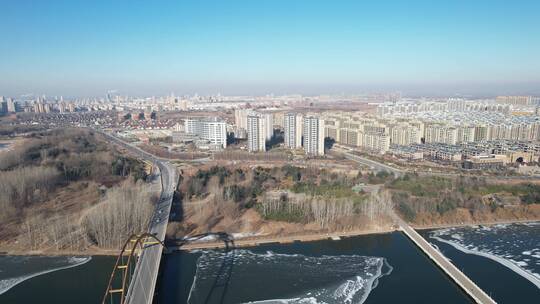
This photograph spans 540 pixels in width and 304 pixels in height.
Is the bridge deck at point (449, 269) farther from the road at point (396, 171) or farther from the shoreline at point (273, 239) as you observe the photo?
the road at point (396, 171)

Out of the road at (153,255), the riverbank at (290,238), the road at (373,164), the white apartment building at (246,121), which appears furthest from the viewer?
the white apartment building at (246,121)

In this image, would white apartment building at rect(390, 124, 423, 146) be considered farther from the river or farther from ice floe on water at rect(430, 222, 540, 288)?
the river

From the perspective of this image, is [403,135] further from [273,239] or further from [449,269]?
[449,269]

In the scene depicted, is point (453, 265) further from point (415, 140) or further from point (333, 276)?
point (415, 140)

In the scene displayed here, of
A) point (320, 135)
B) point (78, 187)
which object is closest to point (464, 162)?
point (320, 135)

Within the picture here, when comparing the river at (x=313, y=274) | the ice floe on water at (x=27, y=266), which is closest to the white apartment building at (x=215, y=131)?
the river at (x=313, y=274)

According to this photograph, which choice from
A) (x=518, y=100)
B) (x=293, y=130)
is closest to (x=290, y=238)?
(x=293, y=130)

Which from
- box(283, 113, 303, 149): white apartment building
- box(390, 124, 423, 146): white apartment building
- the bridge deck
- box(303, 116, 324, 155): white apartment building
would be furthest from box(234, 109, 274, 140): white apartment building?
the bridge deck
